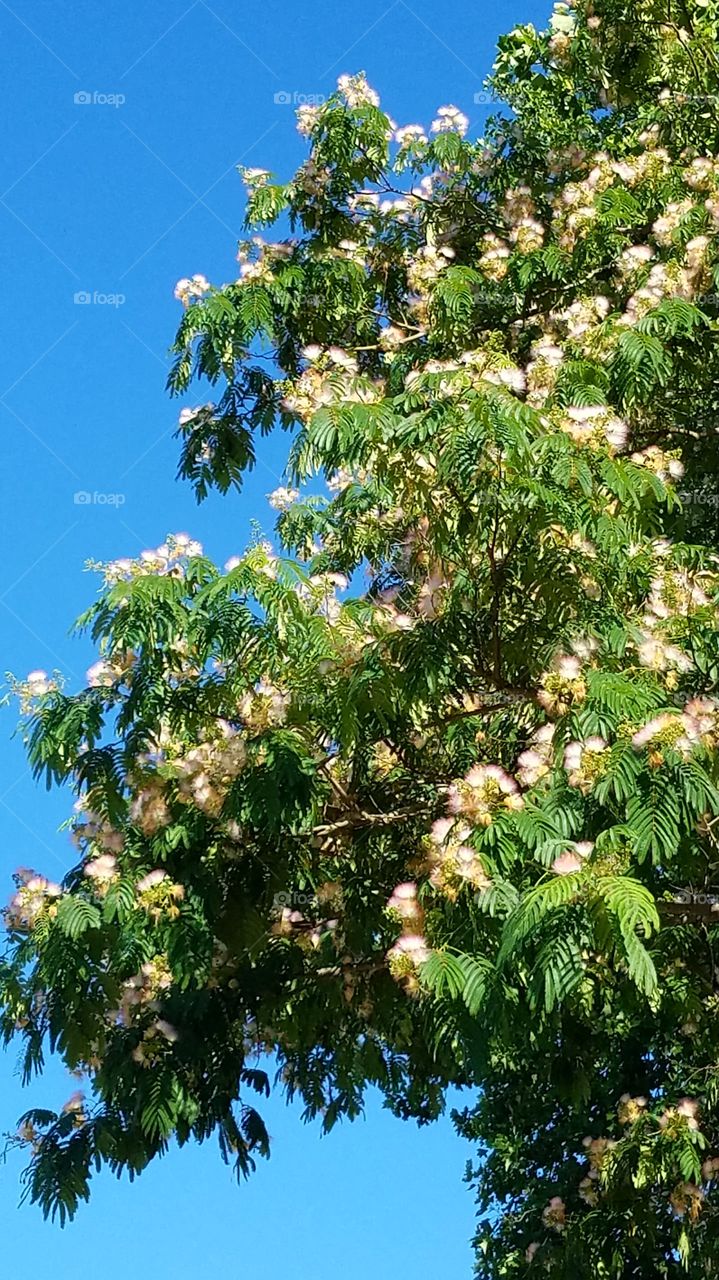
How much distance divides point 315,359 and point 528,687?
1.69 metres

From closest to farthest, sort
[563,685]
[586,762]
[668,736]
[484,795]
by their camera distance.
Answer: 1. [668,736]
2. [586,762]
3. [484,795]
4. [563,685]

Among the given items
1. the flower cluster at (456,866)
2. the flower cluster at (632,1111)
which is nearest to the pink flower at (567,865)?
the flower cluster at (456,866)

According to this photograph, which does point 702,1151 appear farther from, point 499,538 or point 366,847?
point 499,538

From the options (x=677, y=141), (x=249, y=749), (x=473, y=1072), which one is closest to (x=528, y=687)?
(x=249, y=749)

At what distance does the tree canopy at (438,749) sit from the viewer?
16.3 feet

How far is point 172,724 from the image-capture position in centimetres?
598

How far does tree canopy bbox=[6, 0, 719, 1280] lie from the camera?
16.3 ft

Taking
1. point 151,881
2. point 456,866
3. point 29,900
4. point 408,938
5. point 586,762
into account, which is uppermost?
point 29,900

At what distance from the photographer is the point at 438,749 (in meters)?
6.34

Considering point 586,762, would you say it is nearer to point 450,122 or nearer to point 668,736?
point 668,736

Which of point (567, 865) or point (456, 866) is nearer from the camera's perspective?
point (567, 865)

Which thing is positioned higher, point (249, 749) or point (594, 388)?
point (594, 388)

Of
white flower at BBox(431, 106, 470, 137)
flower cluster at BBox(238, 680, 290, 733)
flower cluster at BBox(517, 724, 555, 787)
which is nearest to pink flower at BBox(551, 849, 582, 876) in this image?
flower cluster at BBox(517, 724, 555, 787)

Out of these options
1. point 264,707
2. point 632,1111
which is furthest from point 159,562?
point 632,1111
